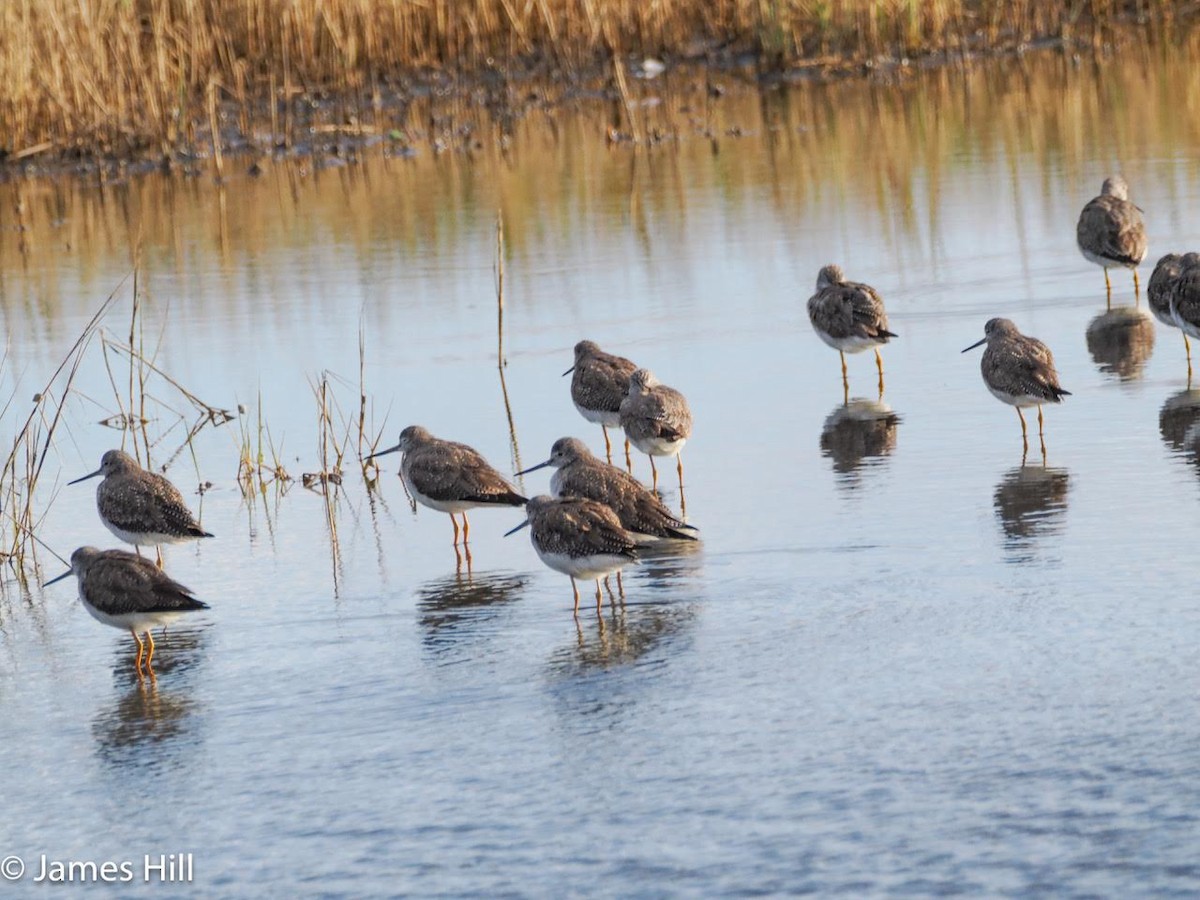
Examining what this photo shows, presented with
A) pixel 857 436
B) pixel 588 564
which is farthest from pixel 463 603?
pixel 857 436

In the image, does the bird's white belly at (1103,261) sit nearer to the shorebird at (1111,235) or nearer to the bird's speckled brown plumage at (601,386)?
the shorebird at (1111,235)

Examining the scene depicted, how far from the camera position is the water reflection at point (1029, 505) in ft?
31.5

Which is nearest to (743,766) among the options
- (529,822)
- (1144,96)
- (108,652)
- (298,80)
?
(529,822)

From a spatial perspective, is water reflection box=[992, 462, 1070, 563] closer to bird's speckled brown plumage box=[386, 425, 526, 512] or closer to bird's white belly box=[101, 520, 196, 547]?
bird's speckled brown plumage box=[386, 425, 526, 512]

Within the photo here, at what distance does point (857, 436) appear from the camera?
39.9 ft

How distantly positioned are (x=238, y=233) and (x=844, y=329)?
9985 mm

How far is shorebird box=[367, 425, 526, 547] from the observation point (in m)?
10.6

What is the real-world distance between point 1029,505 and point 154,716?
471 cm

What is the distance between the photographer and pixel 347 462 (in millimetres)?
12750

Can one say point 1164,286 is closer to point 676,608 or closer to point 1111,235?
point 1111,235


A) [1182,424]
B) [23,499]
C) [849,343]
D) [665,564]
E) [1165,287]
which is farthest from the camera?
[1165,287]

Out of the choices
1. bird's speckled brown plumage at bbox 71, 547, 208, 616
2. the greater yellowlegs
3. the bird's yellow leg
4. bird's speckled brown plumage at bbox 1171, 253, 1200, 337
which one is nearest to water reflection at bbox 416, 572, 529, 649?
bird's speckled brown plumage at bbox 71, 547, 208, 616

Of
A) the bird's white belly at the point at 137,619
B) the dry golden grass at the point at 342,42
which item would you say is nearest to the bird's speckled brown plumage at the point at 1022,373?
the bird's white belly at the point at 137,619

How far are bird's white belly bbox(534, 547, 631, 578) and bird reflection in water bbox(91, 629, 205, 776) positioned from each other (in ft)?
5.86
